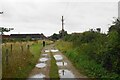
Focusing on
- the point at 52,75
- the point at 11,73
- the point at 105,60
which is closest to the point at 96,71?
the point at 105,60

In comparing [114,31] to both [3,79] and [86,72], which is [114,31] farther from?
[3,79]

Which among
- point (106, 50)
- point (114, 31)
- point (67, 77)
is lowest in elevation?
point (67, 77)

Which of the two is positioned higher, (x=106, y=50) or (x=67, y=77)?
(x=106, y=50)

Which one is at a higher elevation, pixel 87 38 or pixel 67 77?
pixel 87 38

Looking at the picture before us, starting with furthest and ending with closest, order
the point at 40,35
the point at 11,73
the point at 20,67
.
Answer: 1. the point at 40,35
2. the point at 20,67
3. the point at 11,73

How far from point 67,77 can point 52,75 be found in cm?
104

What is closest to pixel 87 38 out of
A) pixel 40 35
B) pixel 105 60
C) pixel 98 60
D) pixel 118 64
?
pixel 98 60

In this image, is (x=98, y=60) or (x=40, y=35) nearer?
(x=98, y=60)

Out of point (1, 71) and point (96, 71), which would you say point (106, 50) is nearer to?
point (96, 71)

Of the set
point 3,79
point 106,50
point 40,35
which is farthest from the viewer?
point 40,35

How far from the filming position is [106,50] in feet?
59.9

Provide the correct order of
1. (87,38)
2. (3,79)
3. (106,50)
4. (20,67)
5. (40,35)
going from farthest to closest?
(40,35), (87,38), (20,67), (106,50), (3,79)

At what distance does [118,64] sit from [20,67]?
6540 millimetres

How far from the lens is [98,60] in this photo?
20422 mm
